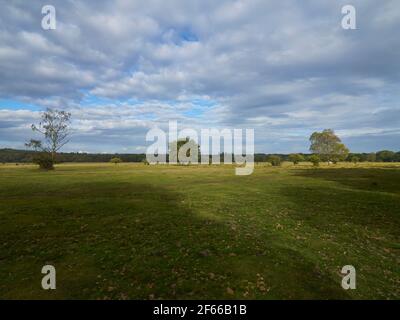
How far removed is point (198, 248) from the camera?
13617mm

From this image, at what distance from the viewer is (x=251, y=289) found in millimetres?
9828

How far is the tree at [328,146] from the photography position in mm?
124250

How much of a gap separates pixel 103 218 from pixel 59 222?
113 inches

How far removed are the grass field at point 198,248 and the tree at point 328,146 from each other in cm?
10900

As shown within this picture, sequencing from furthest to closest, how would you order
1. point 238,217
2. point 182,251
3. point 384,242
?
1. point 238,217
2. point 384,242
3. point 182,251

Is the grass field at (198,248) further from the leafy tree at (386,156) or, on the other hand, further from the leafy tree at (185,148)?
the leafy tree at (386,156)

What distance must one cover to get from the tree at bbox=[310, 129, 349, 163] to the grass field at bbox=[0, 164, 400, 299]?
4291 inches

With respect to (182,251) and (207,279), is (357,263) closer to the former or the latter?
(207,279)

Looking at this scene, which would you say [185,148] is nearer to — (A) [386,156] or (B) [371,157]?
(B) [371,157]

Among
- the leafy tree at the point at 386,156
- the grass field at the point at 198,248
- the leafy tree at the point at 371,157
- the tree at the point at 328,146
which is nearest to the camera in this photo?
the grass field at the point at 198,248

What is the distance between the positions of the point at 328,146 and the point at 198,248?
421 feet

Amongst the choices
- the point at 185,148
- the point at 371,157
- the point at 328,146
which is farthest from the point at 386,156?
the point at 185,148

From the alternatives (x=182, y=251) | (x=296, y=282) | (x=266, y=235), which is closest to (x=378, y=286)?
(x=296, y=282)

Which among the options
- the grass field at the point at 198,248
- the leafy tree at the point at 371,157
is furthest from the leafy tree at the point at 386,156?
the grass field at the point at 198,248
